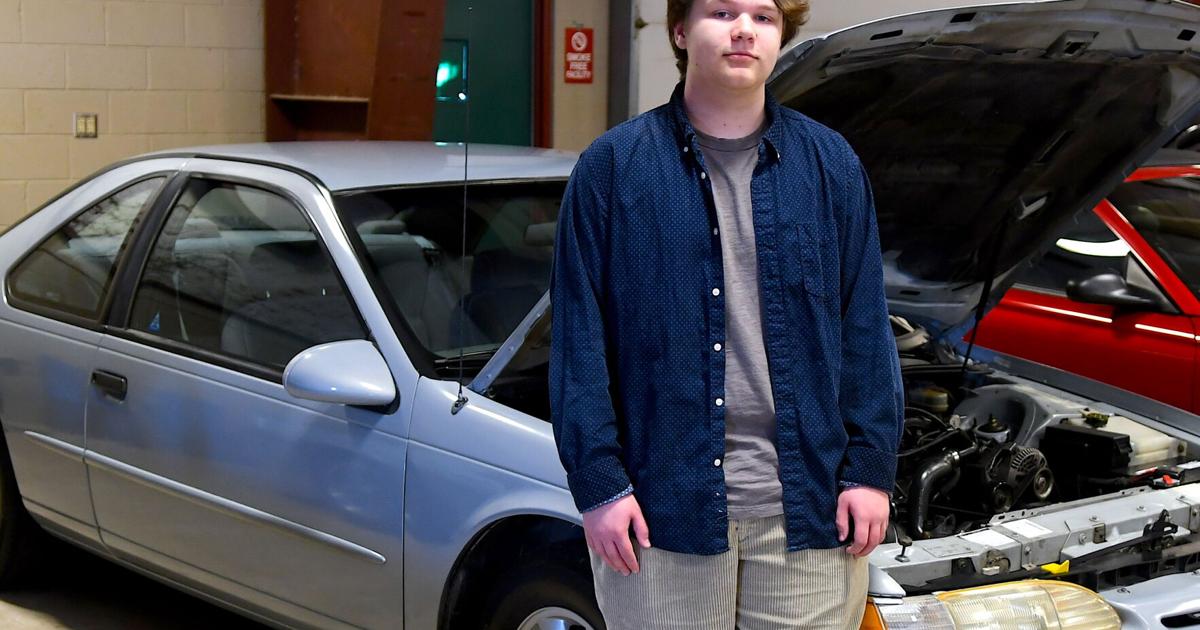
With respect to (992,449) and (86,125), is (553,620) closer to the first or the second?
(992,449)

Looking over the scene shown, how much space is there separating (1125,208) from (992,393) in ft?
5.83

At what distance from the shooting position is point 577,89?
10.3 metres

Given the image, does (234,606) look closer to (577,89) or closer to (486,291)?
(486,291)

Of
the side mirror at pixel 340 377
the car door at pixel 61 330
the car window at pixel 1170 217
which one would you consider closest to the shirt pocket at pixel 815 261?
the side mirror at pixel 340 377

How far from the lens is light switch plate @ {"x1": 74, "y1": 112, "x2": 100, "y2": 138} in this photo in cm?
830

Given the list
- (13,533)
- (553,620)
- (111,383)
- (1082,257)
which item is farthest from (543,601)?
(1082,257)

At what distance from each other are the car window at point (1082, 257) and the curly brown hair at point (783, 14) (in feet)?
11.0

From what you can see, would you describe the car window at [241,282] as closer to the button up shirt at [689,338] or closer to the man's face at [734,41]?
the button up shirt at [689,338]

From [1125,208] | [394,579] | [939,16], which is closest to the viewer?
[939,16]

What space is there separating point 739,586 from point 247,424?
1.80m

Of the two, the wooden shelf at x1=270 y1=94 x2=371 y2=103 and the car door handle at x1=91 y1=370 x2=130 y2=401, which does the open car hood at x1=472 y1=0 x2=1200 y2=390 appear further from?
the wooden shelf at x1=270 y1=94 x2=371 y2=103

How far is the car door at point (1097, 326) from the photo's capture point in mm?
5301

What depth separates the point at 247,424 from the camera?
3.77m

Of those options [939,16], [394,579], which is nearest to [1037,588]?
[939,16]
